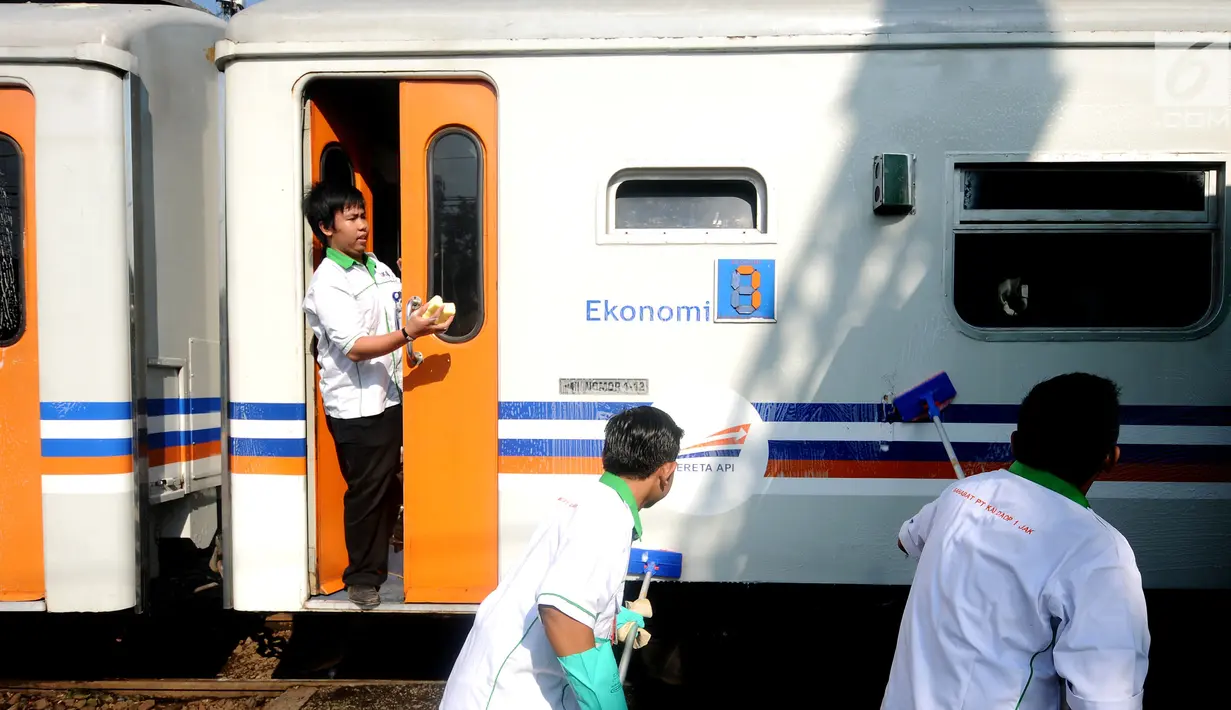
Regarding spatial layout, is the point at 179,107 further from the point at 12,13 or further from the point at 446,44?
the point at 446,44

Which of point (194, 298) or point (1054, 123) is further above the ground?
point (1054, 123)

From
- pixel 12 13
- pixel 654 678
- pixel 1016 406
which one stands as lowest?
pixel 654 678

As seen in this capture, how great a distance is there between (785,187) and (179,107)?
277cm

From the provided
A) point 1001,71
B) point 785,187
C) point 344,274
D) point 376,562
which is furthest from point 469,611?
point 1001,71

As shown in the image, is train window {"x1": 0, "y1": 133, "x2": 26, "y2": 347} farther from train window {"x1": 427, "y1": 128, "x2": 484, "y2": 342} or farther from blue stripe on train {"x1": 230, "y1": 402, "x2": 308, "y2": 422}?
train window {"x1": 427, "y1": 128, "x2": 484, "y2": 342}

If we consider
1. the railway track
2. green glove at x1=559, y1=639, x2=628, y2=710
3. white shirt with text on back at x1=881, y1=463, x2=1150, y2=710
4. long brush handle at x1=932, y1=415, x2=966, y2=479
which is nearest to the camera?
white shirt with text on back at x1=881, y1=463, x2=1150, y2=710

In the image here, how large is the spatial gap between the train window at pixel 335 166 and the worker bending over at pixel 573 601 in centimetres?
225

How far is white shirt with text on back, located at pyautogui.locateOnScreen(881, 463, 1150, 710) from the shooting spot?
4.83 ft

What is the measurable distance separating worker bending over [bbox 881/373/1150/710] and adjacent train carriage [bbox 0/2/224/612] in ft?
10.2

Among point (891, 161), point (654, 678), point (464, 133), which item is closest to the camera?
point (891, 161)

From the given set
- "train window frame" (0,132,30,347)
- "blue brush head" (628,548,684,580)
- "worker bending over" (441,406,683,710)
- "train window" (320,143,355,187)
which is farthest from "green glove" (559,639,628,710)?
"train window frame" (0,132,30,347)

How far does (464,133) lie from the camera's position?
10.2ft

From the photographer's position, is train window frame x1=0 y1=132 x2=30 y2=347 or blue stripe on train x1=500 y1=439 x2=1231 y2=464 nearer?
blue stripe on train x1=500 y1=439 x2=1231 y2=464

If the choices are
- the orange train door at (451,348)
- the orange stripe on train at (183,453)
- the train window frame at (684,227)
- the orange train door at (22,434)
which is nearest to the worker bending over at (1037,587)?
the train window frame at (684,227)
